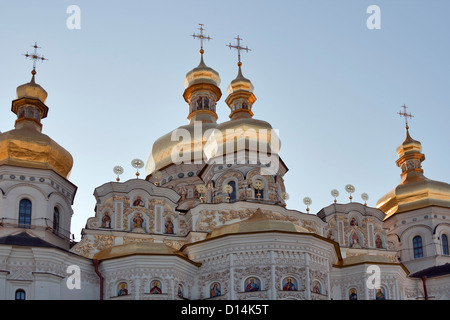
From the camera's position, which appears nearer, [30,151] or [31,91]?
[30,151]

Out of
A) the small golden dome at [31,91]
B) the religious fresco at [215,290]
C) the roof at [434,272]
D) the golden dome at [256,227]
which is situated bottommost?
the religious fresco at [215,290]

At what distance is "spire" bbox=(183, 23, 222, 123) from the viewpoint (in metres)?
41.9

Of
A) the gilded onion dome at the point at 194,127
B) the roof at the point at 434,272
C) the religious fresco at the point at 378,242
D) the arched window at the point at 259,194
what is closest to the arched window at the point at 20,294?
the arched window at the point at 259,194

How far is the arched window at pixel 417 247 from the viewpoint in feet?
122

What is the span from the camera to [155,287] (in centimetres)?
2692

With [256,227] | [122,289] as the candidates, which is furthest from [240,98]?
[122,289]

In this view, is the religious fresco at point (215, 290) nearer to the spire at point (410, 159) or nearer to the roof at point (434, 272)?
the roof at point (434, 272)

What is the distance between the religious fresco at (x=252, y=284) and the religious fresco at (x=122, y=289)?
13.7 ft

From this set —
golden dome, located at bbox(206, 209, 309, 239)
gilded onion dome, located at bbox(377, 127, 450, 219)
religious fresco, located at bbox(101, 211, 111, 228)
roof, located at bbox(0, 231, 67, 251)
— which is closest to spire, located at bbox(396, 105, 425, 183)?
gilded onion dome, located at bbox(377, 127, 450, 219)

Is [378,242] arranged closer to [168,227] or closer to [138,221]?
[168,227]

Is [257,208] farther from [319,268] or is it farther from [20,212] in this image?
[20,212]

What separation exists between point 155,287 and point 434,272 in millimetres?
13342

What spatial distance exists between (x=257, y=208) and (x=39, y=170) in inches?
354
